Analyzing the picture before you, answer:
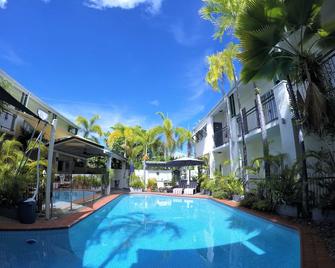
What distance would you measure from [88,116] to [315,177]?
30.8 meters

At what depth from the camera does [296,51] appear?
8734 mm

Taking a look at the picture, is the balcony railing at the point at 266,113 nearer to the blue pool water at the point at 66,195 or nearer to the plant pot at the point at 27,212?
the blue pool water at the point at 66,195

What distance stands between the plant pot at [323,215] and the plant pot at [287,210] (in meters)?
1.08

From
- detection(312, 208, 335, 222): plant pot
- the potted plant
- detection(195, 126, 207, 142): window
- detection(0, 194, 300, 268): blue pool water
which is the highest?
detection(195, 126, 207, 142): window

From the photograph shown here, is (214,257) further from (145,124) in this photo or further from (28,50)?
(145,124)

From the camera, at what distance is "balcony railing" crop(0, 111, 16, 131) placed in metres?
16.1

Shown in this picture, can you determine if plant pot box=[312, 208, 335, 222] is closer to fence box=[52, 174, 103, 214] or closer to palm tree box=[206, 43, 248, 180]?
palm tree box=[206, 43, 248, 180]

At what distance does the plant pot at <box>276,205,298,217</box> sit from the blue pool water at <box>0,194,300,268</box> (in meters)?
0.97

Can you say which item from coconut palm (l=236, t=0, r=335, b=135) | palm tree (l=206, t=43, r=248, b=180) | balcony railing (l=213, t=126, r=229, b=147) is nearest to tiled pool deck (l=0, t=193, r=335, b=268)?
coconut palm (l=236, t=0, r=335, b=135)

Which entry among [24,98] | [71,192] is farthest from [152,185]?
[71,192]

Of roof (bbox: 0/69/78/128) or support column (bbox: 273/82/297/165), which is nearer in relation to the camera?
support column (bbox: 273/82/297/165)

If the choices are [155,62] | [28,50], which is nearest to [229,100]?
[155,62]

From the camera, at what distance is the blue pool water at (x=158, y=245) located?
20.5 ft

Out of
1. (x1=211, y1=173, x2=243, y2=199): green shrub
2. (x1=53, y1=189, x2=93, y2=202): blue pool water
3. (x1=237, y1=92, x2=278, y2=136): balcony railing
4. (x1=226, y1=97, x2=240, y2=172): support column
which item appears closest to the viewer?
(x1=53, y1=189, x2=93, y2=202): blue pool water
